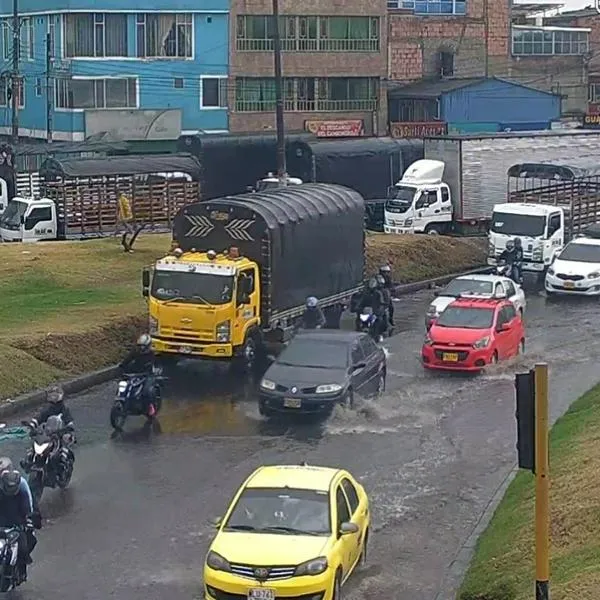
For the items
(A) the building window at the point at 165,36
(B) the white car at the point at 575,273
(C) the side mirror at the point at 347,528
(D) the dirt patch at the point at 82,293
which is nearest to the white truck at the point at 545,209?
(B) the white car at the point at 575,273

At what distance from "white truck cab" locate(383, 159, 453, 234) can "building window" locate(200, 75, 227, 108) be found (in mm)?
25788

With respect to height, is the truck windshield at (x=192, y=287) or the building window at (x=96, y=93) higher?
the building window at (x=96, y=93)

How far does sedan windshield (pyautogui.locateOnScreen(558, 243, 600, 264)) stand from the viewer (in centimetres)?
3766

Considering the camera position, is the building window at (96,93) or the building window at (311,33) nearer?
the building window at (96,93)

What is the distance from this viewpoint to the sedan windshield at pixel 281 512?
46.5ft

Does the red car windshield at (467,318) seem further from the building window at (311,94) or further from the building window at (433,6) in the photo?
the building window at (433,6)

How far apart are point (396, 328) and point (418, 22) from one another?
152ft

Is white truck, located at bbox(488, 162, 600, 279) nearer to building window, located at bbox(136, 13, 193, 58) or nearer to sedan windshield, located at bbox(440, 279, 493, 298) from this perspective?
sedan windshield, located at bbox(440, 279, 493, 298)

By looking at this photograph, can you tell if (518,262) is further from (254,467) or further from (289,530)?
(289,530)

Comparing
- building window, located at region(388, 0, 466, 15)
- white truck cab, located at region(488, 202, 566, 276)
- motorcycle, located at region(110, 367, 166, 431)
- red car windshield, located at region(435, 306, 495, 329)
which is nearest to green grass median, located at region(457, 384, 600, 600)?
motorcycle, located at region(110, 367, 166, 431)

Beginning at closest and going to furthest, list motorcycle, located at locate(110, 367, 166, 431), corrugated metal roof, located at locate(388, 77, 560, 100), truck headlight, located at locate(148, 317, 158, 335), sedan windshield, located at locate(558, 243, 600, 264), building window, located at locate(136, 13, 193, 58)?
1. motorcycle, located at locate(110, 367, 166, 431)
2. truck headlight, located at locate(148, 317, 158, 335)
3. sedan windshield, located at locate(558, 243, 600, 264)
4. building window, located at locate(136, 13, 193, 58)
5. corrugated metal roof, located at locate(388, 77, 560, 100)

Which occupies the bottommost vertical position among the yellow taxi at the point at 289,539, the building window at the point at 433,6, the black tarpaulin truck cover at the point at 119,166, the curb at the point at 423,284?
the curb at the point at 423,284

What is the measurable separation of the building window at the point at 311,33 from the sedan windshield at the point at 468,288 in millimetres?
40133

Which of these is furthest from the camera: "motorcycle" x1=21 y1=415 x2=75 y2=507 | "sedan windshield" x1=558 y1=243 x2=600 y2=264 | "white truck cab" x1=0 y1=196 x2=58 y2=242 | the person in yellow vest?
"white truck cab" x1=0 y1=196 x2=58 y2=242
